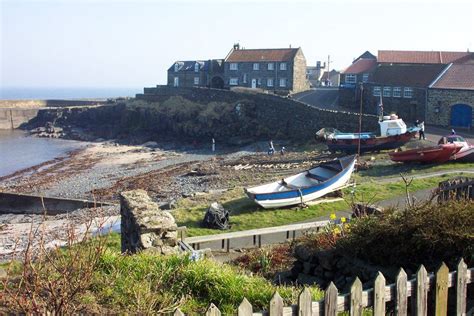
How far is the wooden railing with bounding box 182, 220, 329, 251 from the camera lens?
12.0m

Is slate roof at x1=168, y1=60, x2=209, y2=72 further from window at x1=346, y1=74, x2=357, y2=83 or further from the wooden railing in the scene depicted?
the wooden railing

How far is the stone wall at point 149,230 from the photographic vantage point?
31.0 ft

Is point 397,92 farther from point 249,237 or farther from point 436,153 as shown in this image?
point 249,237

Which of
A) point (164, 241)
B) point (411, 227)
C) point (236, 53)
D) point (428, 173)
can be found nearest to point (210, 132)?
point (236, 53)

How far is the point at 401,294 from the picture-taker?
464cm

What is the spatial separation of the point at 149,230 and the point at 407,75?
1531 inches

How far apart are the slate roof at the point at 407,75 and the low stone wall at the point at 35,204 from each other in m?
28.6

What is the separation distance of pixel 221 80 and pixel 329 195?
2078 inches

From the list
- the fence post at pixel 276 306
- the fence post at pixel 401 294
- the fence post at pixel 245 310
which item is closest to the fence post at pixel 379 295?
the fence post at pixel 401 294

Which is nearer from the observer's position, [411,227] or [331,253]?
[411,227]

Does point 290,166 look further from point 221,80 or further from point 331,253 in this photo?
point 221,80

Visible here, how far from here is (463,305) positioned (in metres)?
5.11

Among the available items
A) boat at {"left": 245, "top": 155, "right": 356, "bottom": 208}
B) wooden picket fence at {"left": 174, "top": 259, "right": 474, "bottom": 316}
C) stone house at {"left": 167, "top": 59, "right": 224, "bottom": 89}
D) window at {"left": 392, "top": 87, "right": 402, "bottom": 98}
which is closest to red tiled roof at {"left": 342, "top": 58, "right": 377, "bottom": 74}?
window at {"left": 392, "top": 87, "right": 402, "bottom": 98}

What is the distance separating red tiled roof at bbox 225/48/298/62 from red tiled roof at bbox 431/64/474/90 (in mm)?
23801
